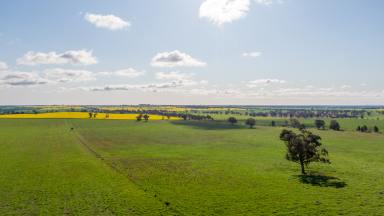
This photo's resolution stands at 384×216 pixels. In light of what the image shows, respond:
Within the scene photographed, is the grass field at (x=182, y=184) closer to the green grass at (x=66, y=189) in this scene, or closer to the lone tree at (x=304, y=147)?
the green grass at (x=66, y=189)

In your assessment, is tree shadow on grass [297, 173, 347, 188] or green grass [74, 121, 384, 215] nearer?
green grass [74, 121, 384, 215]

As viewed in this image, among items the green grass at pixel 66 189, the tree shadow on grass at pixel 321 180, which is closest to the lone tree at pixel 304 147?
the tree shadow on grass at pixel 321 180

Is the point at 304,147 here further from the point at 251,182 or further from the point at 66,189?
the point at 66,189

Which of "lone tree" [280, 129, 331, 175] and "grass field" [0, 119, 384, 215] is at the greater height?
"lone tree" [280, 129, 331, 175]

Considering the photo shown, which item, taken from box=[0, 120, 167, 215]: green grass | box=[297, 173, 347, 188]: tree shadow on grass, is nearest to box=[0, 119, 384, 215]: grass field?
box=[297, 173, 347, 188]: tree shadow on grass

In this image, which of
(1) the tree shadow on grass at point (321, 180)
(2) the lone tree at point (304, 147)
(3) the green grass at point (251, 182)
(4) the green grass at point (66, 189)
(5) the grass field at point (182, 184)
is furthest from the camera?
(2) the lone tree at point (304, 147)

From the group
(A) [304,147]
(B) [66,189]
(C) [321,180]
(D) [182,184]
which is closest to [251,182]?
(D) [182,184]

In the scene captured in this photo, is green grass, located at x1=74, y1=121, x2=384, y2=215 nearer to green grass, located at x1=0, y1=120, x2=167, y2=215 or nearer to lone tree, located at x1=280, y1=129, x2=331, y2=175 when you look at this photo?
lone tree, located at x1=280, y1=129, x2=331, y2=175

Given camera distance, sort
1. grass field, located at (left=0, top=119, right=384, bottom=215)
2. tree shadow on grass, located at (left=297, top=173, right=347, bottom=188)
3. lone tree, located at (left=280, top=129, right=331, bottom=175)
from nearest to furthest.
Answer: grass field, located at (left=0, top=119, right=384, bottom=215) → tree shadow on grass, located at (left=297, top=173, right=347, bottom=188) → lone tree, located at (left=280, top=129, right=331, bottom=175)

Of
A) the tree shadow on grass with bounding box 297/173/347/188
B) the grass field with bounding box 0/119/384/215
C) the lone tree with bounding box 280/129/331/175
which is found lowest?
the tree shadow on grass with bounding box 297/173/347/188
